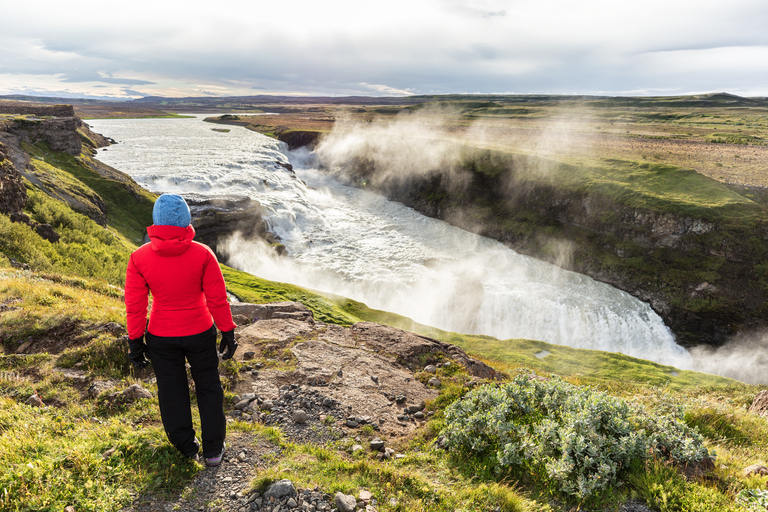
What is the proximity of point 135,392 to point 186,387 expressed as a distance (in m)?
2.81

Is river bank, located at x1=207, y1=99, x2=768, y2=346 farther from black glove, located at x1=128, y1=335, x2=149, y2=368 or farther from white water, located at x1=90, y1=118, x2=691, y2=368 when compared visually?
black glove, located at x1=128, y1=335, x2=149, y2=368

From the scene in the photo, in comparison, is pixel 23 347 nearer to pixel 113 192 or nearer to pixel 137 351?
pixel 137 351

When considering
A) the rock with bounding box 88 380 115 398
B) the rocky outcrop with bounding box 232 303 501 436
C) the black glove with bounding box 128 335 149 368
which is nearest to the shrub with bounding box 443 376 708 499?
the rocky outcrop with bounding box 232 303 501 436

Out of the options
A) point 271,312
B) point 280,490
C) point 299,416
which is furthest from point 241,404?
point 271,312

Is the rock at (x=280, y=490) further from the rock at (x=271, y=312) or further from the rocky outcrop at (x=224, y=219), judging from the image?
the rocky outcrop at (x=224, y=219)

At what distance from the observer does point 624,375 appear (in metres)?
27.1

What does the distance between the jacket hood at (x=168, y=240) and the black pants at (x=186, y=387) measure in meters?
1.44

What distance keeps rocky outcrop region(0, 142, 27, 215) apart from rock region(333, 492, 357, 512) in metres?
25.7

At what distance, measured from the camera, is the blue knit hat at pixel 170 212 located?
18.1 ft

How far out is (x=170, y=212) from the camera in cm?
554

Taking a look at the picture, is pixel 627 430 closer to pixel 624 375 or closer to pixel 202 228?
pixel 624 375

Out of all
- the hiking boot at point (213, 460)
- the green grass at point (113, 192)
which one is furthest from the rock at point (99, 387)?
the green grass at point (113, 192)

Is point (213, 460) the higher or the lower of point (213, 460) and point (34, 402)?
the lower

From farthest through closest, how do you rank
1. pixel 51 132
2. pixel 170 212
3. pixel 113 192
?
pixel 51 132
pixel 113 192
pixel 170 212
